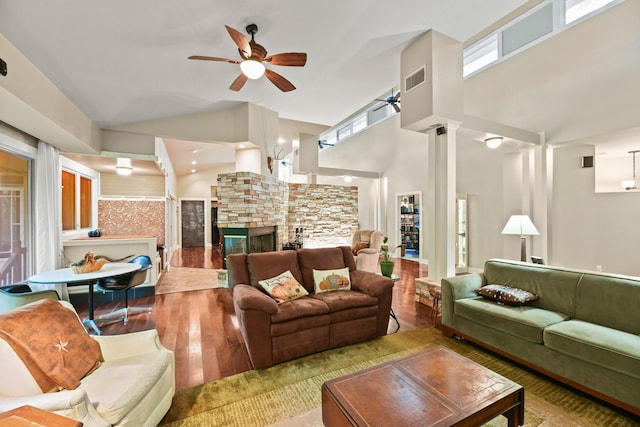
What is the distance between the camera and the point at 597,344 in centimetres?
190

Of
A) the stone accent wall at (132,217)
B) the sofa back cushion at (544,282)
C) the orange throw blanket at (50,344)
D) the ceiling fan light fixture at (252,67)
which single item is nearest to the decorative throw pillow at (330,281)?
the sofa back cushion at (544,282)

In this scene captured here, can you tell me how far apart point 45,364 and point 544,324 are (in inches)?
131

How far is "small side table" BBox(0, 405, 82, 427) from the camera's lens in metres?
0.75

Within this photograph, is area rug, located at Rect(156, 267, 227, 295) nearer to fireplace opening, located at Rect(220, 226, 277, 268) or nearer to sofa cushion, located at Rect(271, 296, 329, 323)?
fireplace opening, located at Rect(220, 226, 277, 268)

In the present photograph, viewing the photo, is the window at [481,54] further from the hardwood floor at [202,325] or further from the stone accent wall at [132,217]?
the stone accent wall at [132,217]

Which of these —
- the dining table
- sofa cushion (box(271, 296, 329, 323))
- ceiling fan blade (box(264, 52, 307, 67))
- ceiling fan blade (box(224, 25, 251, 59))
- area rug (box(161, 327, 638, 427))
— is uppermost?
ceiling fan blade (box(264, 52, 307, 67))

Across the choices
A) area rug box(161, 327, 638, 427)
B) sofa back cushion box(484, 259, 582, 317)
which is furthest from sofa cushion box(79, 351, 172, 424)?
sofa back cushion box(484, 259, 582, 317)

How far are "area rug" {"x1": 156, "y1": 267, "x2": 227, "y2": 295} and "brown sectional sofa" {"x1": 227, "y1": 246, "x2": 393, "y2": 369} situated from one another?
2.43 m

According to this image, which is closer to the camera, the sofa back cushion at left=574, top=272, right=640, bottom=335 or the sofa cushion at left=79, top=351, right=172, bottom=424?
the sofa cushion at left=79, top=351, right=172, bottom=424

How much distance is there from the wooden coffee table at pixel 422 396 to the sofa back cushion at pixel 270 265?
5.08 feet

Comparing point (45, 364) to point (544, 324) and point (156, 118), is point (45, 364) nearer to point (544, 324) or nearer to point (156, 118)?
point (544, 324)

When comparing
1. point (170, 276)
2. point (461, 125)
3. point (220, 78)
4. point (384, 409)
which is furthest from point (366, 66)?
point (170, 276)

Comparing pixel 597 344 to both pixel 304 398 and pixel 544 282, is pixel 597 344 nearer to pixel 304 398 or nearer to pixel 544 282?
pixel 544 282

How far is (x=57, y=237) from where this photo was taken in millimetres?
3896
